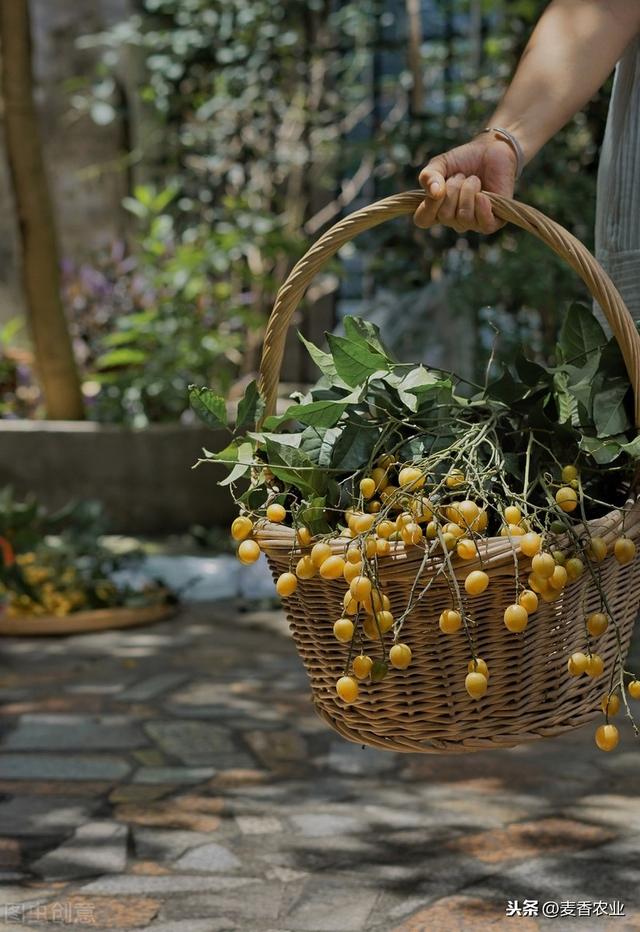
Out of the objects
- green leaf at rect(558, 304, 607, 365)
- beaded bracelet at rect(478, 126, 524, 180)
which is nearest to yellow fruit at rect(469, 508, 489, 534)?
green leaf at rect(558, 304, 607, 365)

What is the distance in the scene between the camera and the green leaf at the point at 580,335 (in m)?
1.60

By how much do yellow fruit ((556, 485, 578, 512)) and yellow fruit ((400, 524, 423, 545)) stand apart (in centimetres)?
18

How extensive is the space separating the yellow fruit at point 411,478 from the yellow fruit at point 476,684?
0.23 m

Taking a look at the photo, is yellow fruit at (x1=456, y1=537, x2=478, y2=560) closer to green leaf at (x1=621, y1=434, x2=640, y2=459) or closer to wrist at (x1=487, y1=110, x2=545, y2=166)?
green leaf at (x1=621, y1=434, x2=640, y2=459)

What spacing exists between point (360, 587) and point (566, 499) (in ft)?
0.89

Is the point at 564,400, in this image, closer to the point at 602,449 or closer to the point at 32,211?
the point at 602,449

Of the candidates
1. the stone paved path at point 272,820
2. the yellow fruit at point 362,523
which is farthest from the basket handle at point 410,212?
the stone paved path at point 272,820

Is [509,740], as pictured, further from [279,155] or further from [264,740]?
[279,155]

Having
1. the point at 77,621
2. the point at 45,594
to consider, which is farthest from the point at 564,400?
the point at 45,594

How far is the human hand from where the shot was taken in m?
1.57

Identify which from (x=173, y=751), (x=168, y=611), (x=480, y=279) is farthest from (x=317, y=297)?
(x=173, y=751)

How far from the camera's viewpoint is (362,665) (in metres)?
1.43

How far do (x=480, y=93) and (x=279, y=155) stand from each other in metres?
1.40

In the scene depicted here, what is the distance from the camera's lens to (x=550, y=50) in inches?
66.2
